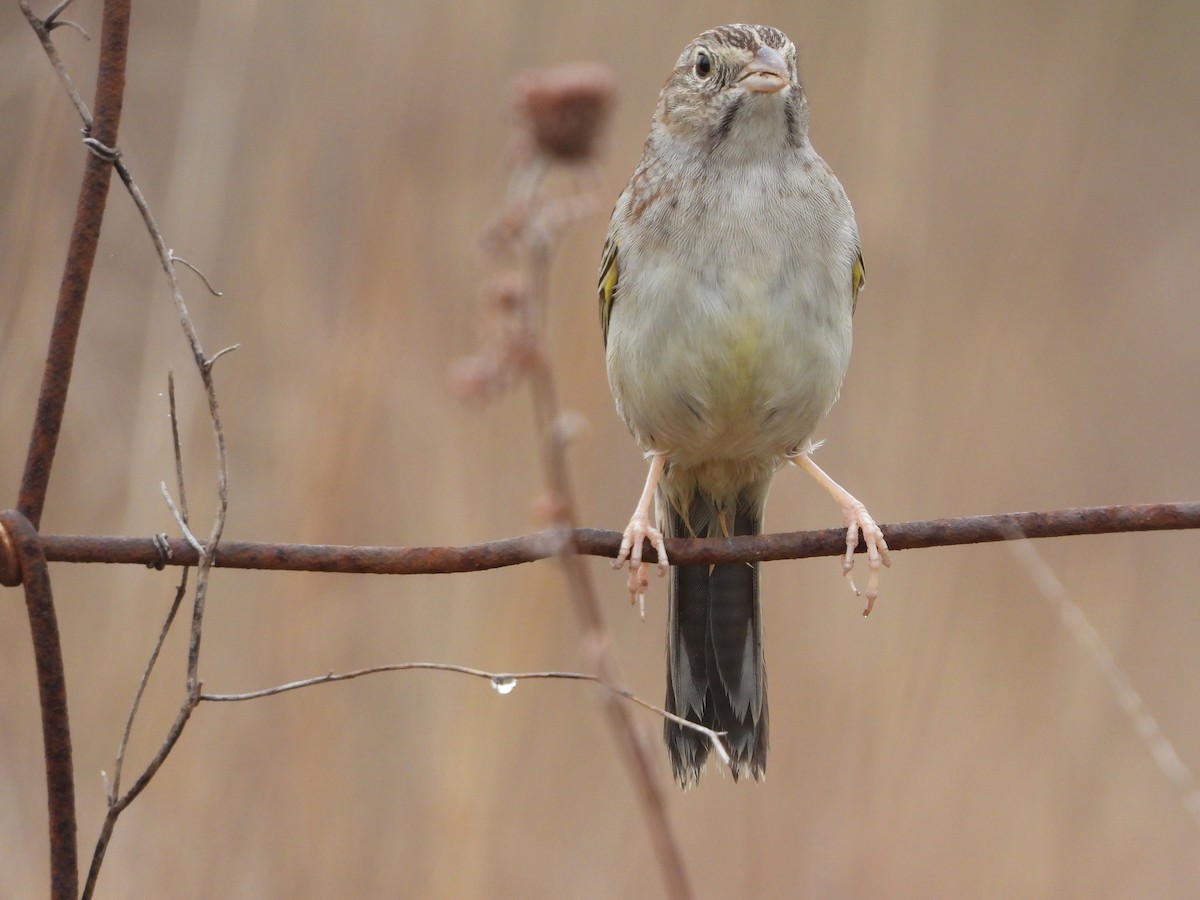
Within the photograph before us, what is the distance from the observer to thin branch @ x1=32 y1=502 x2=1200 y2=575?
2.01 metres

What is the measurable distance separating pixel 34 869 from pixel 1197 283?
5.35 m

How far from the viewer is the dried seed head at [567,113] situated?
1.72 m

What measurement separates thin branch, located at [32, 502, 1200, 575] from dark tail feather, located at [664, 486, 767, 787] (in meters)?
1.07

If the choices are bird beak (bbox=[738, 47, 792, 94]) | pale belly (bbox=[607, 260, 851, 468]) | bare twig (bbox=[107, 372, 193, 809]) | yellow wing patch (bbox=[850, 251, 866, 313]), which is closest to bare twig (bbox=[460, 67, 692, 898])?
bare twig (bbox=[107, 372, 193, 809])

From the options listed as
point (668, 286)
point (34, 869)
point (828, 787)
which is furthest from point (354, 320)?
point (828, 787)

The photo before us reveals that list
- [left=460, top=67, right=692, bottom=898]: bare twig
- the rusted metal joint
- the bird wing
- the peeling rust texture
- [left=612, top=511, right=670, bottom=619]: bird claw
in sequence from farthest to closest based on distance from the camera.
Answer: the bird wing → [left=612, top=511, right=670, bottom=619]: bird claw → the rusted metal joint → the peeling rust texture → [left=460, top=67, right=692, bottom=898]: bare twig

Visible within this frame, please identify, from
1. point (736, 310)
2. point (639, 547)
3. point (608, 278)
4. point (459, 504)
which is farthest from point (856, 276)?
point (459, 504)

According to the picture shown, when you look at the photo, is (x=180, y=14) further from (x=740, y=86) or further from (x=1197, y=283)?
(x=1197, y=283)

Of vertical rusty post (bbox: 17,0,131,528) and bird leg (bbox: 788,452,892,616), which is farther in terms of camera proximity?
bird leg (bbox: 788,452,892,616)

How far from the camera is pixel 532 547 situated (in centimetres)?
200

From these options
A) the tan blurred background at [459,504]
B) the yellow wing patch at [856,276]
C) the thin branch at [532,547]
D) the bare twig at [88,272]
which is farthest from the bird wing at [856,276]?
the bare twig at [88,272]

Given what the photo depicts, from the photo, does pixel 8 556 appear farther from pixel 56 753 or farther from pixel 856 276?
pixel 856 276

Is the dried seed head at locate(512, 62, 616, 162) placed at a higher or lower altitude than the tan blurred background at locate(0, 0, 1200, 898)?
higher

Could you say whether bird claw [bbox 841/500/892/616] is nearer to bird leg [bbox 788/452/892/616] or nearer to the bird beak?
bird leg [bbox 788/452/892/616]
